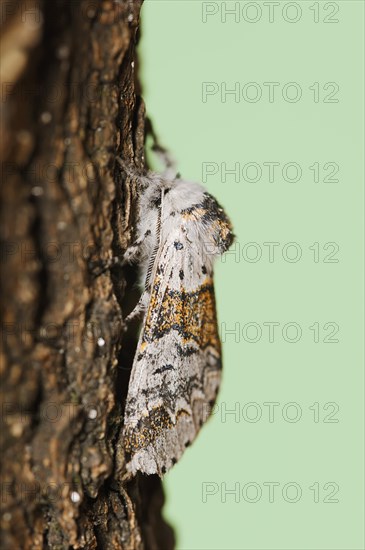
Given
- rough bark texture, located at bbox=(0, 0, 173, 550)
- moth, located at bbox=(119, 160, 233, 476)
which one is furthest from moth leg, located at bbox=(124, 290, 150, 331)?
rough bark texture, located at bbox=(0, 0, 173, 550)

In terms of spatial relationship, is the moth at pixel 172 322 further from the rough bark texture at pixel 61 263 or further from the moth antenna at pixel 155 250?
the rough bark texture at pixel 61 263

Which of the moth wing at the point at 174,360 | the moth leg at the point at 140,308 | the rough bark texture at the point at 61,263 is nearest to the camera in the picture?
the rough bark texture at the point at 61,263


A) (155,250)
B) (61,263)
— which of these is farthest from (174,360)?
(61,263)

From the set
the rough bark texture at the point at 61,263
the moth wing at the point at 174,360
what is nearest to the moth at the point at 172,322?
the moth wing at the point at 174,360

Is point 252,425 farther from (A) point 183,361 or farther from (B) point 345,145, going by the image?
(B) point 345,145

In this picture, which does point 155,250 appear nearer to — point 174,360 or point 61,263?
point 174,360

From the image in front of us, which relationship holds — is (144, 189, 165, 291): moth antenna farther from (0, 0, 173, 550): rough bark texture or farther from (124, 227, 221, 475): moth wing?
(0, 0, 173, 550): rough bark texture
